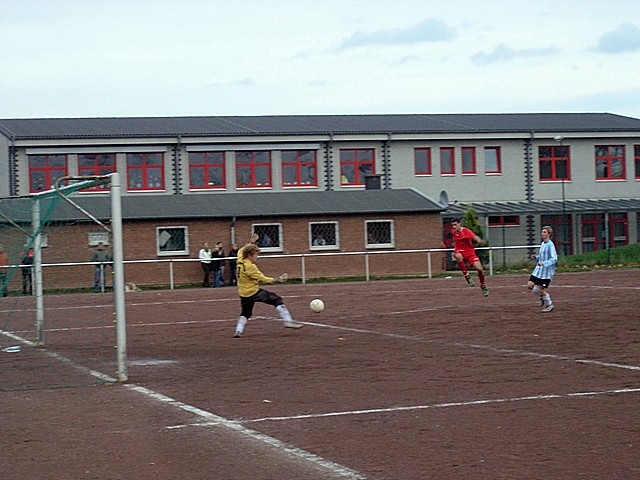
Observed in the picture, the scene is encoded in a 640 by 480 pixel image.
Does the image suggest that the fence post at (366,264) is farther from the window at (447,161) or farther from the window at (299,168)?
the window at (447,161)

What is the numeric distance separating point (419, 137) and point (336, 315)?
30.4 meters

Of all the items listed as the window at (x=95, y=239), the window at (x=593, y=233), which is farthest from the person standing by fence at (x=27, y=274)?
the window at (x=593, y=233)

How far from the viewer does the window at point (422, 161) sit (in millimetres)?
51531

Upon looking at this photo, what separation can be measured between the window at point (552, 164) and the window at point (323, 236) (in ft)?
52.6

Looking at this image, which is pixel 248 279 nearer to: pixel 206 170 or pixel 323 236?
pixel 323 236

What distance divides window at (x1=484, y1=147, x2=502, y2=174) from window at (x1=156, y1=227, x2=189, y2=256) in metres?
18.9

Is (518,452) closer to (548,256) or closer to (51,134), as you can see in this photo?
(548,256)

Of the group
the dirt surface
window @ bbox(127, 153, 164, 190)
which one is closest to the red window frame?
window @ bbox(127, 153, 164, 190)

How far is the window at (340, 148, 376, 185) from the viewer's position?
50.8 metres

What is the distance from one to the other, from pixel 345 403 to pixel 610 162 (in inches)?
1869

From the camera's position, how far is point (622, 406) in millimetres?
9586

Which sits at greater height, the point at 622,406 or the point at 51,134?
the point at 51,134

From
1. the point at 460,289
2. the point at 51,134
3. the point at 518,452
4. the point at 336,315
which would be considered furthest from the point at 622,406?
the point at 51,134

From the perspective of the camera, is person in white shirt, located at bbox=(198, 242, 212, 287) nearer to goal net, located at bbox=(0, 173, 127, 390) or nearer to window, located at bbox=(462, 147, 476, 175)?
goal net, located at bbox=(0, 173, 127, 390)
